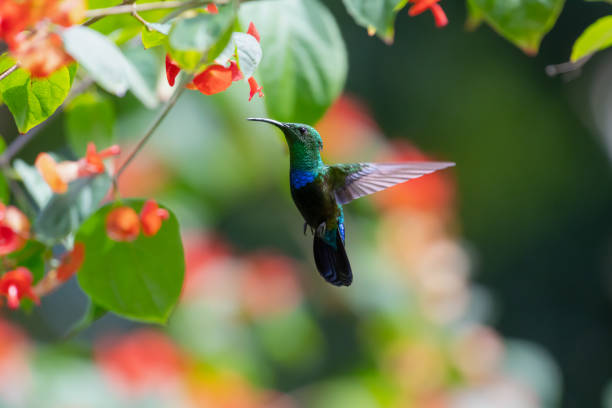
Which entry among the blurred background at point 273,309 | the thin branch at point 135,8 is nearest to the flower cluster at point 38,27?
the thin branch at point 135,8

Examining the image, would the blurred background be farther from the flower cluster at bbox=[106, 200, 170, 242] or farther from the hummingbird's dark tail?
the flower cluster at bbox=[106, 200, 170, 242]

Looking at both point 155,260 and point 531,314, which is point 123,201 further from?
point 531,314

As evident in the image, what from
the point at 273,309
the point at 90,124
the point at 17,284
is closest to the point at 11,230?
the point at 17,284

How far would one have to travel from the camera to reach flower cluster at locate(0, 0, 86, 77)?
42cm

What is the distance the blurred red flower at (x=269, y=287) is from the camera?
1861 millimetres

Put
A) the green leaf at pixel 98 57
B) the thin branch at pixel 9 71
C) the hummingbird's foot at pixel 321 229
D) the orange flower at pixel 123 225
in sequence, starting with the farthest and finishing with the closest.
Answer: the hummingbird's foot at pixel 321 229 → the orange flower at pixel 123 225 → the thin branch at pixel 9 71 → the green leaf at pixel 98 57

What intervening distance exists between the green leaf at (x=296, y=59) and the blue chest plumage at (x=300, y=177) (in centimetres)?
5

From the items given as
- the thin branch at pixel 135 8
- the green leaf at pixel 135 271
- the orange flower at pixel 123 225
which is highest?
the thin branch at pixel 135 8

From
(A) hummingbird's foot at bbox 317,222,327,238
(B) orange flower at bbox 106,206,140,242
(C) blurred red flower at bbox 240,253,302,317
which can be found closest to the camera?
(B) orange flower at bbox 106,206,140,242

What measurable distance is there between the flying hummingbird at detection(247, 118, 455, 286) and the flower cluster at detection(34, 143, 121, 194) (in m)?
0.17

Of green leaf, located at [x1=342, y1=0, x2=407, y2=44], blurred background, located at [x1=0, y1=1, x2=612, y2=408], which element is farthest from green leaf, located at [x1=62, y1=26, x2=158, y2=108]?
blurred background, located at [x1=0, y1=1, x2=612, y2=408]

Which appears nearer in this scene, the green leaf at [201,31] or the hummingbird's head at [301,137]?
the green leaf at [201,31]

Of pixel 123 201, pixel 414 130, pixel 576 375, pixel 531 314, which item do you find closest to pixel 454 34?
pixel 414 130

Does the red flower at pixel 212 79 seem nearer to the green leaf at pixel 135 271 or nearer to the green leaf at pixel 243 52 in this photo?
the green leaf at pixel 243 52
